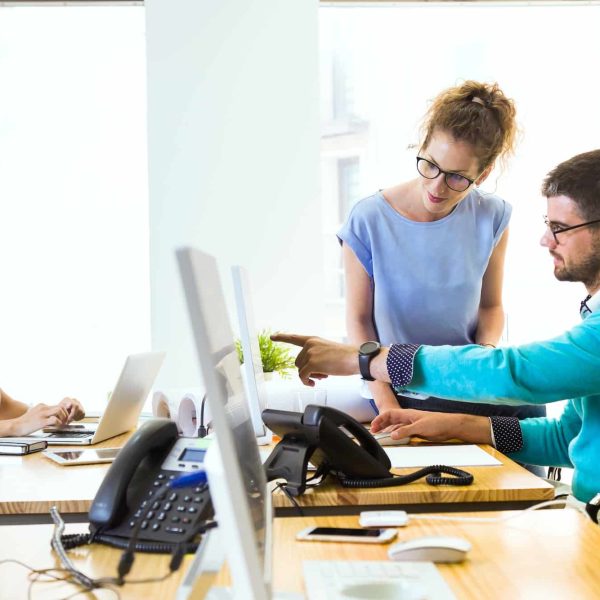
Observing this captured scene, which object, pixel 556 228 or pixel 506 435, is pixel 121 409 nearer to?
pixel 506 435

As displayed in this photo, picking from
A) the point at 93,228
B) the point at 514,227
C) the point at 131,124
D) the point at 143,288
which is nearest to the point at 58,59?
the point at 131,124

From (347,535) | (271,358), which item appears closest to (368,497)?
(347,535)

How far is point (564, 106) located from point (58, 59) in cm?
303

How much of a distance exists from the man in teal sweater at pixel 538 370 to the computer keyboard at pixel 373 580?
73 cm

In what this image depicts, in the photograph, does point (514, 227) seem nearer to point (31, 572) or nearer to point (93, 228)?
point (93, 228)

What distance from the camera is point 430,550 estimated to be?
112 cm

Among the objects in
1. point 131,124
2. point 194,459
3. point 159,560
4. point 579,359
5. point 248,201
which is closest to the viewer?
point 159,560

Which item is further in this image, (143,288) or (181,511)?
(143,288)

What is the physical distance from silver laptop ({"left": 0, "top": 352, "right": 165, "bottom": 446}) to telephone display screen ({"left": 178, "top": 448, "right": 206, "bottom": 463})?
0.91 m

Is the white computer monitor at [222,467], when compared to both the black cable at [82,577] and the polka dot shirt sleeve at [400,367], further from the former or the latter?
the polka dot shirt sleeve at [400,367]

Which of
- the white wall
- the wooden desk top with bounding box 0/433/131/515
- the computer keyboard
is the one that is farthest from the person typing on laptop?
the white wall

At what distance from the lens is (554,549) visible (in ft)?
3.96

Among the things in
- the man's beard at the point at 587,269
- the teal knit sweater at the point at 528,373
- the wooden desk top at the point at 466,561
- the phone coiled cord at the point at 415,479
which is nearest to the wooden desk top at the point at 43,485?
the wooden desk top at the point at 466,561

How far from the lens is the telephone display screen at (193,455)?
1272mm
